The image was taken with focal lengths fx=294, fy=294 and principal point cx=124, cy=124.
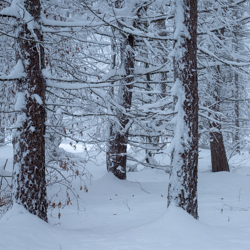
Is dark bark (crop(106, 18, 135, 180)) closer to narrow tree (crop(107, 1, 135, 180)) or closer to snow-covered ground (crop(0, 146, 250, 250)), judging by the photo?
narrow tree (crop(107, 1, 135, 180))

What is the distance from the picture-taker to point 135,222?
235 inches

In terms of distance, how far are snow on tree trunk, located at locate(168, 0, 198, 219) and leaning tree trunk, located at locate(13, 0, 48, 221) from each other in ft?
7.38

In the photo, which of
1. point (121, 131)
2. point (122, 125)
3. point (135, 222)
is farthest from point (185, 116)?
point (122, 125)

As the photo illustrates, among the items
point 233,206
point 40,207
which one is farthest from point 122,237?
point 233,206

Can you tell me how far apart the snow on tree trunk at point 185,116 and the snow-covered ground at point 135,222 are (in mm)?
317

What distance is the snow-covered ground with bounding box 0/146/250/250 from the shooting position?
3881mm

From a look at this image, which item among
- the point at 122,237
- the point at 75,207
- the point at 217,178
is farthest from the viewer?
the point at 217,178

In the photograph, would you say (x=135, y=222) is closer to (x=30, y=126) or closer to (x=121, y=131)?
(x=30, y=126)

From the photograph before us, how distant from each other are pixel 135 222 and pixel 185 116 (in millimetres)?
2562

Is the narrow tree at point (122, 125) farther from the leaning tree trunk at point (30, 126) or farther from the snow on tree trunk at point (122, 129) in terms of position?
the leaning tree trunk at point (30, 126)

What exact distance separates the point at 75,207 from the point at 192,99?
4.34 m

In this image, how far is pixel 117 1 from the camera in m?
8.80

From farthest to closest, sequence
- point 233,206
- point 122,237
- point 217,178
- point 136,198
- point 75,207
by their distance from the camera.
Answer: point 217,178 < point 136,198 < point 75,207 < point 233,206 < point 122,237

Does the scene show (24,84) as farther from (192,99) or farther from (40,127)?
(192,99)
